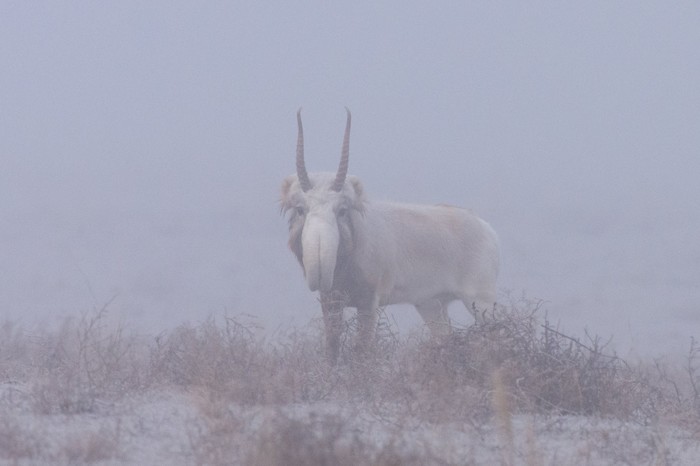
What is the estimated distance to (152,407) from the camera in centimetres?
597

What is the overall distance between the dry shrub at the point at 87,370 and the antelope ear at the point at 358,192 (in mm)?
3760

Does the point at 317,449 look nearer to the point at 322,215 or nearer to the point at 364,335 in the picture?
the point at 364,335

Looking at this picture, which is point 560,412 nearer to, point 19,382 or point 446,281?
point 19,382

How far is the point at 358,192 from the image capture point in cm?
1130

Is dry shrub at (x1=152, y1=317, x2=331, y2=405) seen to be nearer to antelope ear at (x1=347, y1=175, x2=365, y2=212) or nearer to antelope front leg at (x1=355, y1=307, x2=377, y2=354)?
antelope front leg at (x1=355, y1=307, x2=377, y2=354)

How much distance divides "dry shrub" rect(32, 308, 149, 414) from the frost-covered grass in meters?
0.01

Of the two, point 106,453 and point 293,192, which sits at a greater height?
point 293,192

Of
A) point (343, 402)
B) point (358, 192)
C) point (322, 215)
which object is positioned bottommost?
point (343, 402)

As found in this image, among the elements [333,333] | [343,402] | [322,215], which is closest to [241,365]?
[343,402]

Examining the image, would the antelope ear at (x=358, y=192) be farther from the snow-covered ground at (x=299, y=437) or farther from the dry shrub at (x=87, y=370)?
the snow-covered ground at (x=299, y=437)

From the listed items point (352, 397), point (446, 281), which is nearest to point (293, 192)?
point (446, 281)

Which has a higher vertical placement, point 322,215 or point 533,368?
point 322,215

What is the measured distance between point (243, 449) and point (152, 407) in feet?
4.91

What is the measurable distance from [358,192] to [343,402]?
519cm
